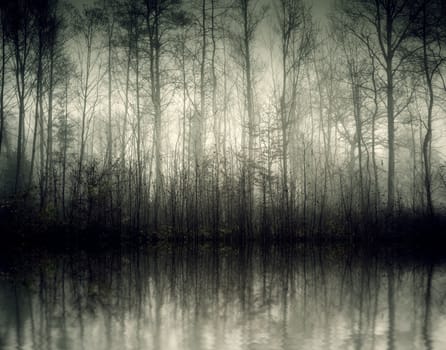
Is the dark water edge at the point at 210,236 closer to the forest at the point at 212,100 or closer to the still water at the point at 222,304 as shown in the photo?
the forest at the point at 212,100

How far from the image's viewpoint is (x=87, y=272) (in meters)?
5.54

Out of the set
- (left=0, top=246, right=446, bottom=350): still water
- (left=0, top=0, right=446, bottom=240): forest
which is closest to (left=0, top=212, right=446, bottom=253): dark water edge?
(left=0, top=0, right=446, bottom=240): forest

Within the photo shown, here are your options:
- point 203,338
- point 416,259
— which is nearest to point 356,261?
point 416,259

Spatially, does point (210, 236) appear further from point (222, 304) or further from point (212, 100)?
point (212, 100)

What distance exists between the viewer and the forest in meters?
9.86

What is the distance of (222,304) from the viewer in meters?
3.62

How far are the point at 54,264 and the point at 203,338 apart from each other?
4.67 m

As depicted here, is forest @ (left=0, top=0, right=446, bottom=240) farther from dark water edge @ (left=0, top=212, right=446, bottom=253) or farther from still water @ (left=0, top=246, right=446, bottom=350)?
still water @ (left=0, top=246, right=446, bottom=350)

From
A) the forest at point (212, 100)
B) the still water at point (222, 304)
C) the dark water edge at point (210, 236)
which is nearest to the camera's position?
the still water at point (222, 304)

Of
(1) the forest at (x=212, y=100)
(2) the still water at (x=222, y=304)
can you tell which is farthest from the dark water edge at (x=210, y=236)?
(2) the still water at (x=222, y=304)

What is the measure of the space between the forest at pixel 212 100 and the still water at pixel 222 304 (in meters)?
3.21

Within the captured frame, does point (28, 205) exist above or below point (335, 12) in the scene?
below

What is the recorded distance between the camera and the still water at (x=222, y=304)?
256 centimetres

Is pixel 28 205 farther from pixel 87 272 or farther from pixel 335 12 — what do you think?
pixel 335 12
